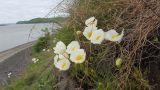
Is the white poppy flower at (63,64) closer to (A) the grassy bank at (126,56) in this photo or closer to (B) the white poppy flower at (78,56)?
(B) the white poppy flower at (78,56)

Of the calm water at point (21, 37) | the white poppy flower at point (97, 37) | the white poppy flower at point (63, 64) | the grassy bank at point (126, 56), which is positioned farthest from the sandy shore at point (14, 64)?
the white poppy flower at point (97, 37)

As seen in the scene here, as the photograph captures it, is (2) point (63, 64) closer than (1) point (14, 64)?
Yes

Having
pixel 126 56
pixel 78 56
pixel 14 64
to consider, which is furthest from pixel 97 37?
pixel 14 64

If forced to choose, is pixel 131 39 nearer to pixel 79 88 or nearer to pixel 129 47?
pixel 129 47

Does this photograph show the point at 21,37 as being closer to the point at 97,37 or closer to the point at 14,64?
the point at 14,64

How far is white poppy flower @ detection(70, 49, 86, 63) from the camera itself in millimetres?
2549

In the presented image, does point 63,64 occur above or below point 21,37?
above

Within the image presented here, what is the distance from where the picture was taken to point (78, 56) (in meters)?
2.58

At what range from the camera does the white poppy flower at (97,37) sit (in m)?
2.54

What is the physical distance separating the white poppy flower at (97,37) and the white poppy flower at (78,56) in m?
0.10

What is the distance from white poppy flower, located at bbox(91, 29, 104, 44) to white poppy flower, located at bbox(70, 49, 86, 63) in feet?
0.34

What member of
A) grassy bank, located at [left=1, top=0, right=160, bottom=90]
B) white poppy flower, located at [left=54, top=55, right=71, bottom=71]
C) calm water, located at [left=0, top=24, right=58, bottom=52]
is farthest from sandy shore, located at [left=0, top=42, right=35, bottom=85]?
white poppy flower, located at [left=54, top=55, right=71, bottom=71]

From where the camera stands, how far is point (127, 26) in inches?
116

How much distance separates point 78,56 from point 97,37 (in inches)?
7.0
